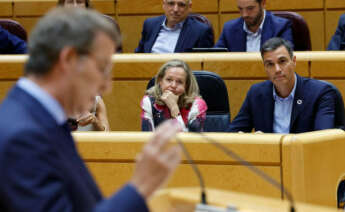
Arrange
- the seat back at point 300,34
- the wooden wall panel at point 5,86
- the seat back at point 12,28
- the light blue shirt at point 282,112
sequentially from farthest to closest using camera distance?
the seat back at point 12,28, the seat back at point 300,34, the wooden wall panel at point 5,86, the light blue shirt at point 282,112

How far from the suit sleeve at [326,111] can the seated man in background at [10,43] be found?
1.10 m

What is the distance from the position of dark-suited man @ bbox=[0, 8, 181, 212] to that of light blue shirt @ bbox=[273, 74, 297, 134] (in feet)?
3.97

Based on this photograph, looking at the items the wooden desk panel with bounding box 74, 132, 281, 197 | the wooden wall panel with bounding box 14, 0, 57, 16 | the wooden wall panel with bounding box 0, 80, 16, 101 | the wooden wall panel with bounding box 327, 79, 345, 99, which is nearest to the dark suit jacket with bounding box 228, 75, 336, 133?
the wooden wall panel with bounding box 327, 79, 345, 99

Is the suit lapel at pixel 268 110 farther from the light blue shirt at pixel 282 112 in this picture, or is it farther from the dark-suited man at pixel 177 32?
the dark-suited man at pixel 177 32

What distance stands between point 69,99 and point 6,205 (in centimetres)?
11

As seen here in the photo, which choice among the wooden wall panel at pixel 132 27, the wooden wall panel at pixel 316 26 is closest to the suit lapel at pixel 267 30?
the wooden wall panel at pixel 316 26

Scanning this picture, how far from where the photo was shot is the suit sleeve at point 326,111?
5.41ft

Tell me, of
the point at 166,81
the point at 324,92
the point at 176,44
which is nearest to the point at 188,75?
the point at 166,81

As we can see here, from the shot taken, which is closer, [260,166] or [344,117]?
[260,166]

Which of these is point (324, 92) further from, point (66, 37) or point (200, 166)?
point (66, 37)

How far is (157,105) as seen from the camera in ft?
5.93

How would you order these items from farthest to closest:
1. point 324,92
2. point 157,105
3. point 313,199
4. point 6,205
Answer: point 157,105, point 324,92, point 313,199, point 6,205

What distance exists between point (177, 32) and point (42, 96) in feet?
5.89

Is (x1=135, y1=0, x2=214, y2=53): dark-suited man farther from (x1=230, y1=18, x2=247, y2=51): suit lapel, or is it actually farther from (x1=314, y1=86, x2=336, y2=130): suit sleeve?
(x1=314, y1=86, x2=336, y2=130): suit sleeve
